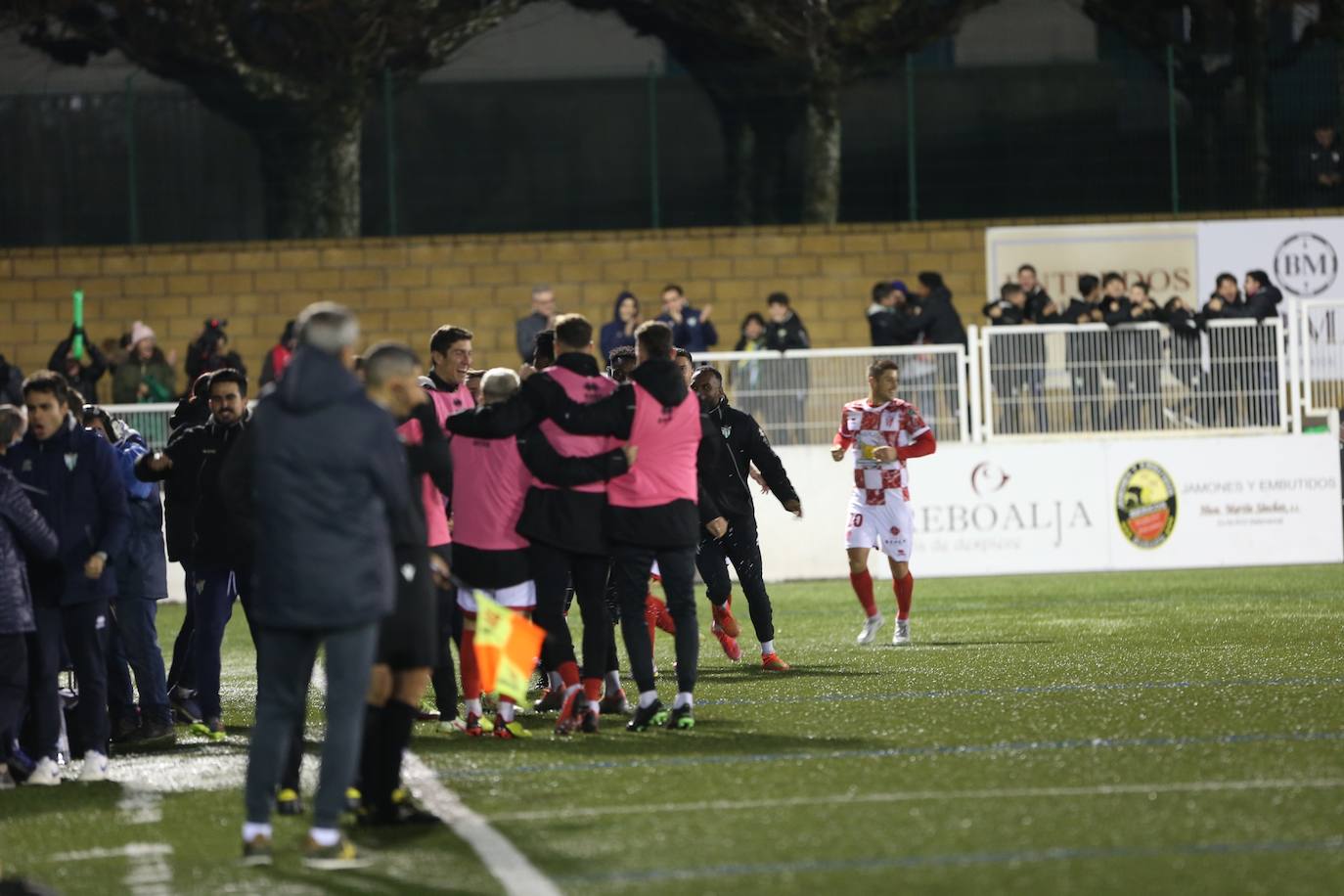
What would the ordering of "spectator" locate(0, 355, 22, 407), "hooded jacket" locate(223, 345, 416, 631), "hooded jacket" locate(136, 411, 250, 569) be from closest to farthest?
"hooded jacket" locate(223, 345, 416, 631)
"hooded jacket" locate(136, 411, 250, 569)
"spectator" locate(0, 355, 22, 407)

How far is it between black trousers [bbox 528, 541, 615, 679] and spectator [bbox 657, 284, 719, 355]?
39.3 feet

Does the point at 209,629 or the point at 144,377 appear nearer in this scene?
the point at 209,629

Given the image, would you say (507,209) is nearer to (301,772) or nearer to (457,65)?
(457,65)

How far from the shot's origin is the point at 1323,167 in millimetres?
26172

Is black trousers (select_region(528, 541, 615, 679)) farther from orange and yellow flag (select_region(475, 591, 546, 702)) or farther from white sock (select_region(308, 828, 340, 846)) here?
white sock (select_region(308, 828, 340, 846))

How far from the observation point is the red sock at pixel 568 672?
10641 mm

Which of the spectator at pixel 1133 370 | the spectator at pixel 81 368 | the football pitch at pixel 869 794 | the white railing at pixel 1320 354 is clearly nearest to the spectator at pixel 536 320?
the spectator at pixel 81 368

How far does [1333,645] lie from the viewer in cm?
1361

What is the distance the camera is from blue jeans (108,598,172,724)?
11.2 meters

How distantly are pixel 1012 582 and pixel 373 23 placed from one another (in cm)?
1099

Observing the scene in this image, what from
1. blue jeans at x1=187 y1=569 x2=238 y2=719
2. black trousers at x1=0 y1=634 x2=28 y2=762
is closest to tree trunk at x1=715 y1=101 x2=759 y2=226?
blue jeans at x1=187 y1=569 x2=238 y2=719

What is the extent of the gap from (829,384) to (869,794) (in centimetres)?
1411

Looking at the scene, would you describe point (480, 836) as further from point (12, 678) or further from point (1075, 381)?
point (1075, 381)

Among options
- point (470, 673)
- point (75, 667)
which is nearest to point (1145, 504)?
point (470, 673)
